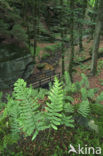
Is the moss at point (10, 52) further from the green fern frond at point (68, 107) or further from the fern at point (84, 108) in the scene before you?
the fern at point (84, 108)

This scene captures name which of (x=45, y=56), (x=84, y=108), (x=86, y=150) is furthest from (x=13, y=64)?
(x=86, y=150)

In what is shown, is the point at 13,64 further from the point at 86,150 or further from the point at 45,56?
the point at 86,150

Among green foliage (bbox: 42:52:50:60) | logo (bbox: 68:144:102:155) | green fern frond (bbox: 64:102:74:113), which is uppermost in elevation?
green foliage (bbox: 42:52:50:60)

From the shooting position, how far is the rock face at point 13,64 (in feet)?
43.9

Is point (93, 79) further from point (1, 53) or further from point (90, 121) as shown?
point (1, 53)

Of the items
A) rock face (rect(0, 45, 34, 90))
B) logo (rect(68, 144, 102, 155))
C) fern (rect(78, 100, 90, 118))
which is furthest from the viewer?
rock face (rect(0, 45, 34, 90))

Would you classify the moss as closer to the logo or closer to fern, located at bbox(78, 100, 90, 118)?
fern, located at bbox(78, 100, 90, 118)

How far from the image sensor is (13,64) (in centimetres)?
1396

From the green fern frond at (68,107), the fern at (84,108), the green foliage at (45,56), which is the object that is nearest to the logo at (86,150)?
the fern at (84,108)

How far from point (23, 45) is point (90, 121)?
15.8 meters

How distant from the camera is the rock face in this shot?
13375mm

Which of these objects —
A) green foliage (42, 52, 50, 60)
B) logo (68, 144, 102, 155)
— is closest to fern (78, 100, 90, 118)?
logo (68, 144, 102, 155)

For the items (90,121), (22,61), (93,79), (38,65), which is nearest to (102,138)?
(90,121)

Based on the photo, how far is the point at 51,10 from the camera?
29281 millimetres
